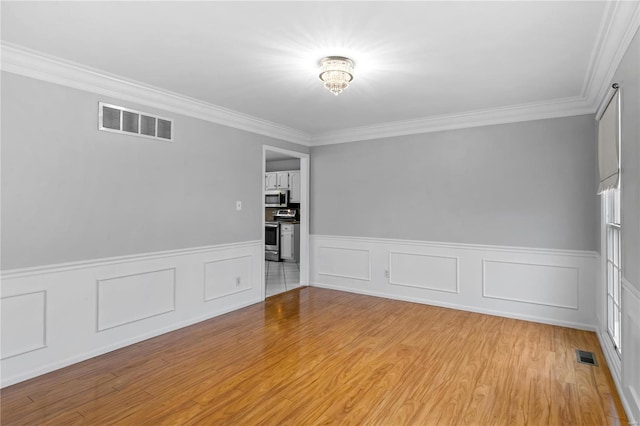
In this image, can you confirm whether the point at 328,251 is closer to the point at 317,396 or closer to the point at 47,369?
the point at 317,396

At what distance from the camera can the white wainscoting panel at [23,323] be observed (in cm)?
262

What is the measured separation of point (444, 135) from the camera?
15.4ft

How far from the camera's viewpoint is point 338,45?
2.59 m

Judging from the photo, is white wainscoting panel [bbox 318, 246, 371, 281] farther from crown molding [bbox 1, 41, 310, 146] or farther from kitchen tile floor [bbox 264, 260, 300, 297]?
crown molding [bbox 1, 41, 310, 146]

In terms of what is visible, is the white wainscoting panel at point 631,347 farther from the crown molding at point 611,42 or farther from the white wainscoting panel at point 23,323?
the white wainscoting panel at point 23,323

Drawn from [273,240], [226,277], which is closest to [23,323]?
[226,277]

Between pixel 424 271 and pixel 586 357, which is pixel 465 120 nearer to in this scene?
pixel 424 271

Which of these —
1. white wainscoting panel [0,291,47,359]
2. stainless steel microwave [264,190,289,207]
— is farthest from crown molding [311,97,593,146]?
white wainscoting panel [0,291,47,359]

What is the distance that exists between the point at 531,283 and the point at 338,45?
355 centimetres

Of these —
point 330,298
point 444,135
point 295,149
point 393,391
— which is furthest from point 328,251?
point 393,391

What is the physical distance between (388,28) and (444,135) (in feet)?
8.78

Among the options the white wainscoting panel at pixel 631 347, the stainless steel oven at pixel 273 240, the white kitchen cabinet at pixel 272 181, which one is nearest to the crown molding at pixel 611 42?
the white wainscoting panel at pixel 631 347

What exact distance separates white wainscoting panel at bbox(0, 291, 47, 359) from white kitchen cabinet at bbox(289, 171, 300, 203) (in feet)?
19.4

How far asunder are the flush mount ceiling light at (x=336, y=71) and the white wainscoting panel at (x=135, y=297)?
2.61 m
